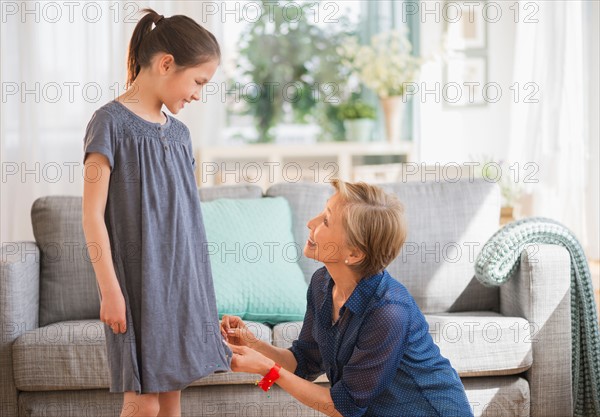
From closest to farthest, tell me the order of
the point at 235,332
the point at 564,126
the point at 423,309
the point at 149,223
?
the point at 149,223 < the point at 235,332 < the point at 423,309 < the point at 564,126

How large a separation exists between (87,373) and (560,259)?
5.09 feet

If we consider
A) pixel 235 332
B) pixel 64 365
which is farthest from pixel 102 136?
pixel 64 365

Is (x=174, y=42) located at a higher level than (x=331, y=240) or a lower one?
higher

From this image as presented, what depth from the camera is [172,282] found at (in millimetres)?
1831

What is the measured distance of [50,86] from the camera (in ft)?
14.1

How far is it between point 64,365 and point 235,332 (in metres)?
0.85

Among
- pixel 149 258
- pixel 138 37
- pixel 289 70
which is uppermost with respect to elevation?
pixel 289 70

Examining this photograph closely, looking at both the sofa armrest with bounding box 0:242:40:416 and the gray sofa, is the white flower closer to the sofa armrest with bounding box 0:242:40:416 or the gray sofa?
the gray sofa

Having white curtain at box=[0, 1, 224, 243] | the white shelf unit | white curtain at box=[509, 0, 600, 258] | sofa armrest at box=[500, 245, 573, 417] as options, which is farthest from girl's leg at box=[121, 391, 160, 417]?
white curtain at box=[509, 0, 600, 258]

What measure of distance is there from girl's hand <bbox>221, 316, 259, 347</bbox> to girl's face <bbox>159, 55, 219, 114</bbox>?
50 cm

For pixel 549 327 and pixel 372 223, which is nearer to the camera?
pixel 372 223

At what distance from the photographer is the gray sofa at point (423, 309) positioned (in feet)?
8.32

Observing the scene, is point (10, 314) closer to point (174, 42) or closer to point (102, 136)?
point (102, 136)

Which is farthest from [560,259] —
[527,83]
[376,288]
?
[527,83]
